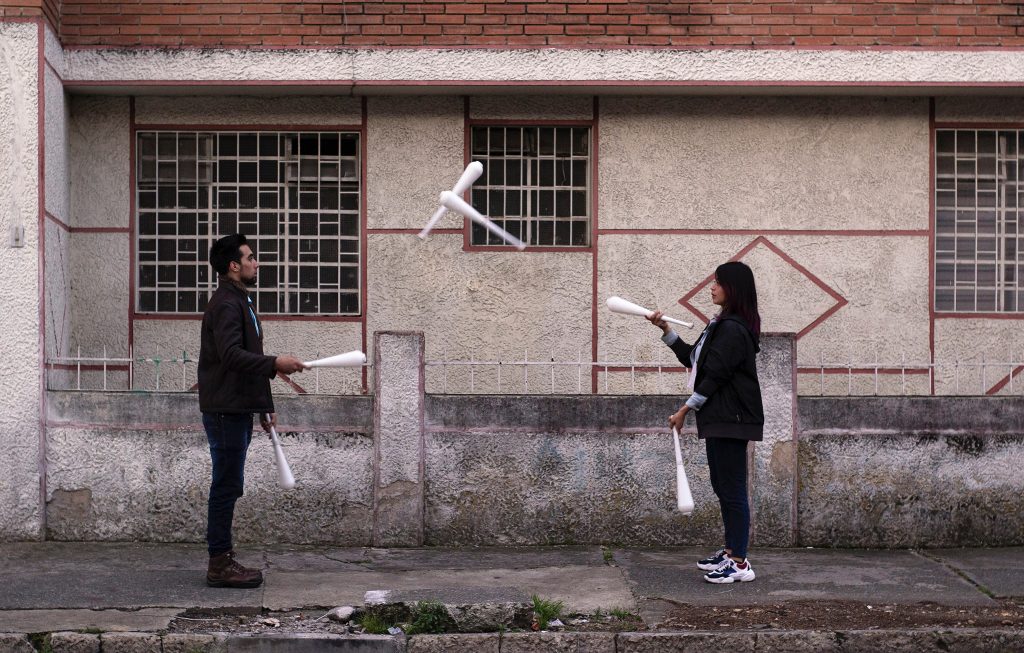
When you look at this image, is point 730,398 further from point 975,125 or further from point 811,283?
point 975,125

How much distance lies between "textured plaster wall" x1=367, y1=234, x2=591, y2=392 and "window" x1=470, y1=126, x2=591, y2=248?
24 centimetres

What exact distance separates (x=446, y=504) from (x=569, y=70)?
3.43m

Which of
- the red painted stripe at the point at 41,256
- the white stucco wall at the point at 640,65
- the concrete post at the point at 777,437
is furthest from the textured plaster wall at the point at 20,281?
the concrete post at the point at 777,437

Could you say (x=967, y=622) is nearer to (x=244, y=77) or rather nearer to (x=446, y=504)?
(x=446, y=504)

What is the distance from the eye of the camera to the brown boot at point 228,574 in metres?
7.36

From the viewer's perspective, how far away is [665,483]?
29.1ft

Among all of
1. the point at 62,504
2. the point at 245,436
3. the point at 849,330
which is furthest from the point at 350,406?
the point at 849,330

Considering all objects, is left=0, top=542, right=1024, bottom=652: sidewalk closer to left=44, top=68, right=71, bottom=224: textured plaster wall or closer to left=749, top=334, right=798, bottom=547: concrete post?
left=749, top=334, right=798, bottom=547: concrete post

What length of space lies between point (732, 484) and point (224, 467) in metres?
2.92

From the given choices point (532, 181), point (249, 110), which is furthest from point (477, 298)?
point (249, 110)

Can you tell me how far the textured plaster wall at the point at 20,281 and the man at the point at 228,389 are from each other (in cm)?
204

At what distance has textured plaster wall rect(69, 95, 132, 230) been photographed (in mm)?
10219

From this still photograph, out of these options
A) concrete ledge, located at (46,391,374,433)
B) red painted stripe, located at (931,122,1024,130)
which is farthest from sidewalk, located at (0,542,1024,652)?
red painted stripe, located at (931,122,1024,130)

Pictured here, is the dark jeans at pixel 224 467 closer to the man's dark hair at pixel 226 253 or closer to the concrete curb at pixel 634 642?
the man's dark hair at pixel 226 253
